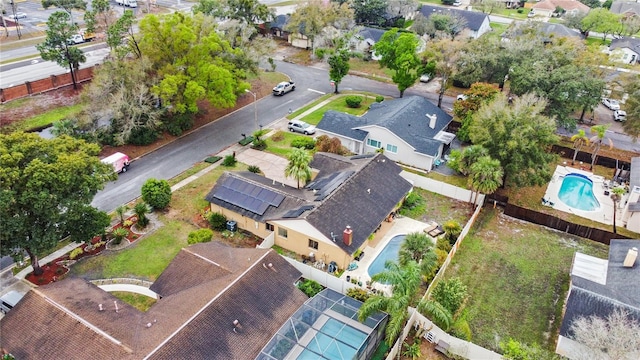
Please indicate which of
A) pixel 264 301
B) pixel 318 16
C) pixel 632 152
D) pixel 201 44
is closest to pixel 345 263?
pixel 264 301

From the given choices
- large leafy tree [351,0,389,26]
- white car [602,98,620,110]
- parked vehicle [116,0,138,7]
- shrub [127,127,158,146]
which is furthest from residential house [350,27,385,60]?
parked vehicle [116,0,138,7]

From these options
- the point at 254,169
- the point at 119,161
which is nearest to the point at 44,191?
the point at 119,161

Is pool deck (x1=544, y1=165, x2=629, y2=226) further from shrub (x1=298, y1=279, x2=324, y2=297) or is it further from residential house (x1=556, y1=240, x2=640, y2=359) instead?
shrub (x1=298, y1=279, x2=324, y2=297)

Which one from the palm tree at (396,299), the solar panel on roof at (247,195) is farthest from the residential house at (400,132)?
the palm tree at (396,299)

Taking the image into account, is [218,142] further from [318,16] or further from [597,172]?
[597,172]

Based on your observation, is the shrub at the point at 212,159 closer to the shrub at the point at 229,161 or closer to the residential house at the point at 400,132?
the shrub at the point at 229,161
